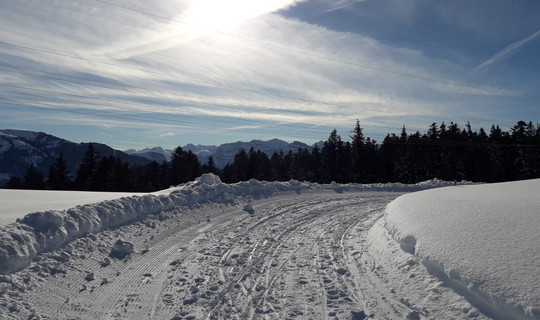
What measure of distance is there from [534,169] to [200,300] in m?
61.4

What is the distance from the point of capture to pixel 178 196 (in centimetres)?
1295

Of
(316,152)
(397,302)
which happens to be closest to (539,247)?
(397,302)

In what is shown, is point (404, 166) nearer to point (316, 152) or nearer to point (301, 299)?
point (316, 152)

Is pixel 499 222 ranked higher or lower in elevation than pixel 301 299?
higher

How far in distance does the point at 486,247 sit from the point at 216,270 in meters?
4.91

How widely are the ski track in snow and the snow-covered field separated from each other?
0.02m

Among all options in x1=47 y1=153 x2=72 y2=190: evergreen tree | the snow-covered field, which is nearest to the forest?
x1=47 y1=153 x2=72 y2=190: evergreen tree

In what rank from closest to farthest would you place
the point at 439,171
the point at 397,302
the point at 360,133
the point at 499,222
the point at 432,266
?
the point at 397,302 < the point at 432,266 < the point at 499,222 < the point at 439,171 < the point at 360,133

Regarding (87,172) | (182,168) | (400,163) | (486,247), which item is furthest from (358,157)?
(486,247)

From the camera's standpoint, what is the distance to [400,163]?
50.4m

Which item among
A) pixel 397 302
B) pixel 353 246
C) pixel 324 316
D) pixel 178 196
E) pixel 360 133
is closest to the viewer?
pixel 324 316

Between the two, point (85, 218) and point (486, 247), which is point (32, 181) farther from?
point (486, 247)

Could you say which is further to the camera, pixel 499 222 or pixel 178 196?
pixel 178 196

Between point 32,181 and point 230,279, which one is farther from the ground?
point 32,181
